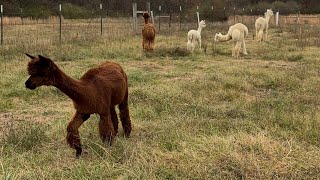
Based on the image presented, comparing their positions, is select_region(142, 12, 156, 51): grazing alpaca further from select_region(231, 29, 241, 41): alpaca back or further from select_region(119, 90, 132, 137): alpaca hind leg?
select_region(119, 90, 132, 137): alpaca hind leg

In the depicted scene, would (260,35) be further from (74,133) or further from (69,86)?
(69,86)

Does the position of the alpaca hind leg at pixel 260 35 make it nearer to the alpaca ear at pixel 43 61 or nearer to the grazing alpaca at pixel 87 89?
the grazing alpaca at pixel 87 89

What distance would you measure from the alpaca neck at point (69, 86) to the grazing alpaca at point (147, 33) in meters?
8.66

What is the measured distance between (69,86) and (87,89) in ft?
0.75

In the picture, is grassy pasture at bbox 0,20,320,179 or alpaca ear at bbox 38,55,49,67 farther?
grassy pasture at bbox 0,20,320,179

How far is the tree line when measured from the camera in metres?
34.8

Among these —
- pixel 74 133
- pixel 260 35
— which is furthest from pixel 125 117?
pixel 260 35

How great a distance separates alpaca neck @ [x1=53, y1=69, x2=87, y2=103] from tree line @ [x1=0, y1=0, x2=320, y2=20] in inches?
1105

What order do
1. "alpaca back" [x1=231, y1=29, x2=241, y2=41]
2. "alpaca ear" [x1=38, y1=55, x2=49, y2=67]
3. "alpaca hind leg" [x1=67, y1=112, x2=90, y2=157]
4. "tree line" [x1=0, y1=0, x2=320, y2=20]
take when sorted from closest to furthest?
1. "alpaca ear" [x1=38, y1=55, x2=49, y2=67]
2. "alpaca hind leg" [x1=67, y1=112, x2=90, y2=157]
3. "alpaca back" [x1=231, y1=29, x2=241, y2=41]
4. "tree line" [x1=0, y1=0, x2=320, y2=20]

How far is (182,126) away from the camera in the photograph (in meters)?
5.33

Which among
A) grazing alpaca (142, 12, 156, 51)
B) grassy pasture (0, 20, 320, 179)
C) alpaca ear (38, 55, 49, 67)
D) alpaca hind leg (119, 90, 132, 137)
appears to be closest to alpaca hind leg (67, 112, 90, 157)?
grassy pasture (0, 20, 320, 179)

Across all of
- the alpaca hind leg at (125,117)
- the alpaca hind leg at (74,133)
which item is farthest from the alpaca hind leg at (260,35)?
the alpaca hind leg at (74,133)

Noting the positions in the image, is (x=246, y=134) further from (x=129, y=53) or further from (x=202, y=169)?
(x=129, y=53)

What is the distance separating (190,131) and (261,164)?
1.33 m
